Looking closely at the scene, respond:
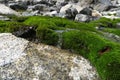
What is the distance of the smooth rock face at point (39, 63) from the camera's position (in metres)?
12.0

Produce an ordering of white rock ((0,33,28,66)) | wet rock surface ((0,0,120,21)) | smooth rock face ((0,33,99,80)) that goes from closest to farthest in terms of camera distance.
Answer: smooth rock face ((0,33,99,80)) < white rock ((0,33,28,66)) < wet rock surface ((0,0,120,21))

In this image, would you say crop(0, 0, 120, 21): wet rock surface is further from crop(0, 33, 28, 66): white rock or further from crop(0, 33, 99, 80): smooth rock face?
crop(0, 33, 99, 80): smooth rock face

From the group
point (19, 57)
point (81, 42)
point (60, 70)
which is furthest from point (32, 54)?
point (81, 42)

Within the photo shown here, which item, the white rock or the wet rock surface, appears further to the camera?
the wet rock surface

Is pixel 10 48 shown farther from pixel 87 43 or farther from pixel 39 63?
pixel 87 43

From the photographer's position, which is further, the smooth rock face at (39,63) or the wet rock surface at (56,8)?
the wet rock surface at (56,8)

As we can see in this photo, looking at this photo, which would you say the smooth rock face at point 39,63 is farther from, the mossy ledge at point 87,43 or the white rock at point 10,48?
the mossy ledge at point 87,43

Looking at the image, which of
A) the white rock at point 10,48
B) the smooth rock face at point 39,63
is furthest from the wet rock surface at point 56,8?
the smooth rock face at point 39,63

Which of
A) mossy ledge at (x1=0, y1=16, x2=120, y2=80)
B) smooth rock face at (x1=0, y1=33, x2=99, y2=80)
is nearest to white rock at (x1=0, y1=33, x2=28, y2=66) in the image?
smooth rock face at (x1=0, y1=33, x2=99, y2=80)

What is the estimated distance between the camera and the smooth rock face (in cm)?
1196

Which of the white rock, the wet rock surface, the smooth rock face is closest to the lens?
the smooth rock face

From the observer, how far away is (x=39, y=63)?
1246 cm

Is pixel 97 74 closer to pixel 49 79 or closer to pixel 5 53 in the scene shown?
pixel 49 79

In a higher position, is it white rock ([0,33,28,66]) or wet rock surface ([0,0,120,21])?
white rock ([0,33,28,66])
